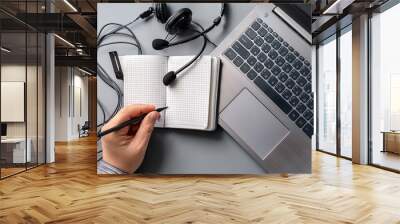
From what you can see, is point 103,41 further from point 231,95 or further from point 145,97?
point 231,95

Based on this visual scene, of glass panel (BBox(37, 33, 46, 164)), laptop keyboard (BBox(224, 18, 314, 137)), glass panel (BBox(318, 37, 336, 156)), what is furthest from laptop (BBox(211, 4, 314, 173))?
glass panel (BBox(318, 37, 336, 156))

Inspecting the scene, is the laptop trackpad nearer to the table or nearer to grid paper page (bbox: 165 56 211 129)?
grid paper page (bbox: 165 56 211 129)

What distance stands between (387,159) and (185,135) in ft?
11.9

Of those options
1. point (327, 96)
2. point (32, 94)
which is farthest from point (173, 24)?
point (327, 96)

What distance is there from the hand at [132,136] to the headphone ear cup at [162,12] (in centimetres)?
109

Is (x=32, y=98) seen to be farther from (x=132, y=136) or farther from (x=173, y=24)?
(x=173, y=24)

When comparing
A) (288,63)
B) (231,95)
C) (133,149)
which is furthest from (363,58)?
(133,149)

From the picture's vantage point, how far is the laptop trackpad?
440cm

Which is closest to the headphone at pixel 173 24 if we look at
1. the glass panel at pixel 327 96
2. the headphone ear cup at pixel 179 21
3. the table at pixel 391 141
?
the headphone ear cup at pixel 179 21

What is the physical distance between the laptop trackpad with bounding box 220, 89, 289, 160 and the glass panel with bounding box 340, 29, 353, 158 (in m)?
3.17

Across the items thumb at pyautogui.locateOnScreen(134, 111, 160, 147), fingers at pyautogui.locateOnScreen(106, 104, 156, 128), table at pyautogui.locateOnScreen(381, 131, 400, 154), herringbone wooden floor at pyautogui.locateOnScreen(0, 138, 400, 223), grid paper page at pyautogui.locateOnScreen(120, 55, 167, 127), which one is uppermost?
grid paper page at pyautogui.locateOnScreen(120, 55, 167, 127)

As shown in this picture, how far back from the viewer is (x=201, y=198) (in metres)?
3.62

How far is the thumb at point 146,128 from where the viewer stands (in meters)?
4.19

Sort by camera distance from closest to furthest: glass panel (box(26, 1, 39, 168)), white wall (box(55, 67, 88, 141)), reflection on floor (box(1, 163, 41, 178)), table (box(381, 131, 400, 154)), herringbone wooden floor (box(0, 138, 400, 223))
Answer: herringbone wooden floor (box(0, 138, 400, 223)) < reflection on floor (box(1, 163, 41, 178)) < table (box(381, 131, 400, 154)) < glass panel (box(26, 1, 39, 168)) < white wall (box(55, 67, 88, 141))
